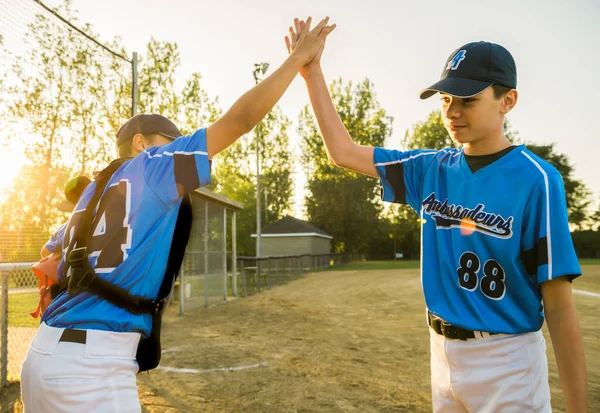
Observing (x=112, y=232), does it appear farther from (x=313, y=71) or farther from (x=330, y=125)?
(x=313, y=71)

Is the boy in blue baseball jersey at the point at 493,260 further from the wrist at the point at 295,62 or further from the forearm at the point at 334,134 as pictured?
the wrist at the point at 295,62

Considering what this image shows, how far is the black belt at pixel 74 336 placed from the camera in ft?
6.11

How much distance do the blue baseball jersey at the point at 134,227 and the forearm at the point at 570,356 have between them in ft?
4.74

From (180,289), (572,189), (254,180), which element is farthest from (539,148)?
(180,289)

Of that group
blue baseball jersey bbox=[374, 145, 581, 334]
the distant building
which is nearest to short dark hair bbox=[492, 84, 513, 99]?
blue baseball jersey bbox=[374, 145, 581, 334]

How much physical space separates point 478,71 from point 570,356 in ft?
3.67

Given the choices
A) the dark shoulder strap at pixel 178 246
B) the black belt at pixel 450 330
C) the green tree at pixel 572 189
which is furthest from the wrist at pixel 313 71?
the green tree at pixel 572 189

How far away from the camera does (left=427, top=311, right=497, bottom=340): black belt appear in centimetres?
181

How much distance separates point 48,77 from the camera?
9.80 meters

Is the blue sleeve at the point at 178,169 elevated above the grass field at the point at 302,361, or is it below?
above

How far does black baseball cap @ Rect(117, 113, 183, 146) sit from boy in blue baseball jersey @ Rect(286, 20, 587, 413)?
131 centimetres

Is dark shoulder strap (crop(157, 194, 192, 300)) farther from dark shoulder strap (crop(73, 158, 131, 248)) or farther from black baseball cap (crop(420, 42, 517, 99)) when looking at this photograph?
black baseball cap (crop(420, 42, 517, 99))

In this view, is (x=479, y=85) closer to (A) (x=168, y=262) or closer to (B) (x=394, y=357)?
(A) (x=168, y=262)

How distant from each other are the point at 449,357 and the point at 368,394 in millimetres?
3623
